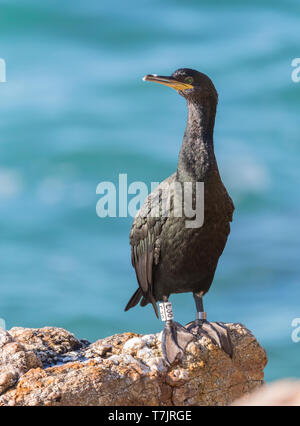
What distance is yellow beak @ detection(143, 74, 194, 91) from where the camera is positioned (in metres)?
6.06

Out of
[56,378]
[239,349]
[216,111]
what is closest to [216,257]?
[239,349]

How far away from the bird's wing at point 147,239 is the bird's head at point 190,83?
773mm

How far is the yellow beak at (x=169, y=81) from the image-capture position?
606cm

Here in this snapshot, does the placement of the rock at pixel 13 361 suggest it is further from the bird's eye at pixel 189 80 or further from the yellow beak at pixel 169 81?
the bird's eye at pixel 189 80

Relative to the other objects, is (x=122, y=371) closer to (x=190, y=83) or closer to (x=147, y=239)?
(x=147, y=239)

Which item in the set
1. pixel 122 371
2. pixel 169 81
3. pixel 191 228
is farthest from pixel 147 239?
pixel 169 81

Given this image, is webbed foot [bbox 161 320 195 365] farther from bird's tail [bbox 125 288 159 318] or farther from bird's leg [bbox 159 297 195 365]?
bird's tail [bbox 125 288 159 318]

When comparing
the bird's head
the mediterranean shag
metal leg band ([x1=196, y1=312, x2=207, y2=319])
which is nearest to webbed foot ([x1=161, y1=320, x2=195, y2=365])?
the mediterranean shag

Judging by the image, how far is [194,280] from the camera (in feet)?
20.7

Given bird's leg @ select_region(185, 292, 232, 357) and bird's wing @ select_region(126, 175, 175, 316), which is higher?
bird's wing @ select_region(126, 175, 175, 316)

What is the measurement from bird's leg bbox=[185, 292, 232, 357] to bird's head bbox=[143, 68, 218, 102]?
1.82 m

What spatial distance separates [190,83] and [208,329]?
2.19 metres

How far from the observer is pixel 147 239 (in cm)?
643
